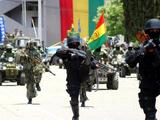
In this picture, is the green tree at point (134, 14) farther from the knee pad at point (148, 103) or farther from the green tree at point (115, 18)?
the knee pad at point (148, 103)

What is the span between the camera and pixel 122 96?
75.8 feet

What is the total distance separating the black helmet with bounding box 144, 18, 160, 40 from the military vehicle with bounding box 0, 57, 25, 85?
21618 millimetres

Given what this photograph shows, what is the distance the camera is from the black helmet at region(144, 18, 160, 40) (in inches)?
362

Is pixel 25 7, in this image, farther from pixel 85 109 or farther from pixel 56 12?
pixel 85 109

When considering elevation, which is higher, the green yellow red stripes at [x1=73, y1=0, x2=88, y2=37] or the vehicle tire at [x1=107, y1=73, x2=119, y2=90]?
the green yellow red stripes at [x1=73, y1=0, x2=88, y2=37]

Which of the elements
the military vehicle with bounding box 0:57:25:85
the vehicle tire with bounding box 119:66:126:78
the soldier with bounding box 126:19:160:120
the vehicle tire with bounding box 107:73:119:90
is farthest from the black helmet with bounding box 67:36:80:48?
the vehicle tire with bounding box 119:66:126:78

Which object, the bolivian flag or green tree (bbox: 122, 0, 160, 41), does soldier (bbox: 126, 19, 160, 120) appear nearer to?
the bolivian flag

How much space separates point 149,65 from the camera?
9.31 metres

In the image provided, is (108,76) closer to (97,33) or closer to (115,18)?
(97,33)

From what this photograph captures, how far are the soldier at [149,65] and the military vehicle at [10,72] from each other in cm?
Result: 2153

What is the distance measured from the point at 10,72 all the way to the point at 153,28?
72.1ft

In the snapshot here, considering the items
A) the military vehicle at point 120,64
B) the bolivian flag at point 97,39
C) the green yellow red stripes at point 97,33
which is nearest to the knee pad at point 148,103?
the bolivian flag at point 97,39

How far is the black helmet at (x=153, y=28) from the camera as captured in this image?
30.1 feet

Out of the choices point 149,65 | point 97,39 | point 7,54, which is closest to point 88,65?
point 149,65
